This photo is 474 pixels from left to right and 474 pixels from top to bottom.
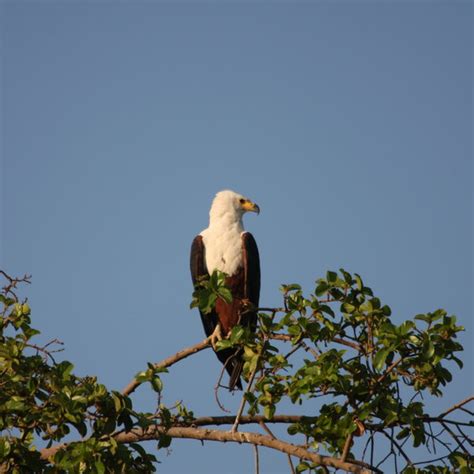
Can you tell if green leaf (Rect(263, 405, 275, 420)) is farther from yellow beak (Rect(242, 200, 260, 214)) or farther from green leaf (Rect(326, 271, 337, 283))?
yellow beak (Rect(242, 200, 260, 214))

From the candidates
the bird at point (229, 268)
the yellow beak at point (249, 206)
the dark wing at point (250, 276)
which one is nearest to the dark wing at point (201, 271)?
the bird at point (229, 268)

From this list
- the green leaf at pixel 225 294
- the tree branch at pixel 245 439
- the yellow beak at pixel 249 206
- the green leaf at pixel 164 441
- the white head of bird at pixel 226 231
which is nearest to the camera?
the tree branch at pixel 245 439

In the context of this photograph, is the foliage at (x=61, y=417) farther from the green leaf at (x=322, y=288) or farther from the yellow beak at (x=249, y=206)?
the yellow beak at (x=249, y=206)

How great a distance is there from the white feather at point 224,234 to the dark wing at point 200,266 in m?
0.05

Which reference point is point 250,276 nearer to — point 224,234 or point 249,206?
point 224,234

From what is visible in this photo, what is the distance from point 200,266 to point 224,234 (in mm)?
389

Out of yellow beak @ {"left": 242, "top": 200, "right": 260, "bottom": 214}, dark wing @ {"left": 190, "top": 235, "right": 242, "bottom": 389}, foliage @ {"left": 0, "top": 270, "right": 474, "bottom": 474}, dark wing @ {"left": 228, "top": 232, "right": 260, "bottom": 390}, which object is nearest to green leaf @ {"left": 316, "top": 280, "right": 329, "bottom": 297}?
foliage @ {"left": 0, "top": 270, "right": 474, "bottom": 474}

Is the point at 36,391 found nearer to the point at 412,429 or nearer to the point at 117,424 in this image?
the point at 117,424

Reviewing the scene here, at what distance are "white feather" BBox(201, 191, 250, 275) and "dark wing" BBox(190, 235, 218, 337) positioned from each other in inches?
1.8

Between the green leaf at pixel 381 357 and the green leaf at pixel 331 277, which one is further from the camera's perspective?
the green leaf at pixel 331 277

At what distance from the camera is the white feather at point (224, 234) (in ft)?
26.2

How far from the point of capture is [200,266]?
8062mm

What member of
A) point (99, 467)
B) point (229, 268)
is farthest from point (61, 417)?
point (229, 268)

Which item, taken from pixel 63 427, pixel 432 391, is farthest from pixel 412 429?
pixel 63 427
